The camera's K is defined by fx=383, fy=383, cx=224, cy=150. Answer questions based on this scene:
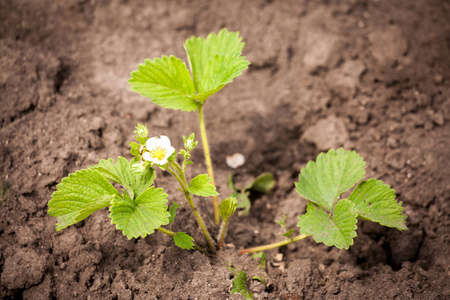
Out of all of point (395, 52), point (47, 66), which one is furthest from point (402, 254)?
point (47, 66)

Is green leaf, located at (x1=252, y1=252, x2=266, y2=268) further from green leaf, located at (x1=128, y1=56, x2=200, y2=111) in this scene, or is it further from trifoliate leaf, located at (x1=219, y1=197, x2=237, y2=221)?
A: green leaf, located at (x1=128, y1=56, x2=200, y2=111)

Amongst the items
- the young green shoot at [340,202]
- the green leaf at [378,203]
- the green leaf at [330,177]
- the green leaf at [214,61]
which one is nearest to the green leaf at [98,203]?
the green leaf at [214,61]

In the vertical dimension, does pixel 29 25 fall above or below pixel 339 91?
above

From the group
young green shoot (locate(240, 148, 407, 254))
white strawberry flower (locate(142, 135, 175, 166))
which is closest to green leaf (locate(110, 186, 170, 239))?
white strawberry flower (locate(142, 135, 175, 166))

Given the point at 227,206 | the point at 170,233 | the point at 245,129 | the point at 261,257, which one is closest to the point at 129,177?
the point at 170,233

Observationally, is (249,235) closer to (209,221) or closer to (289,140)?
(209,221)

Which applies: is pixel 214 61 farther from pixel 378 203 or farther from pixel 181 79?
pixel 378 203

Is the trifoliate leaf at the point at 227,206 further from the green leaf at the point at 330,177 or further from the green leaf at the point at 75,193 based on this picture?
the green leaf at the point at 75,193
